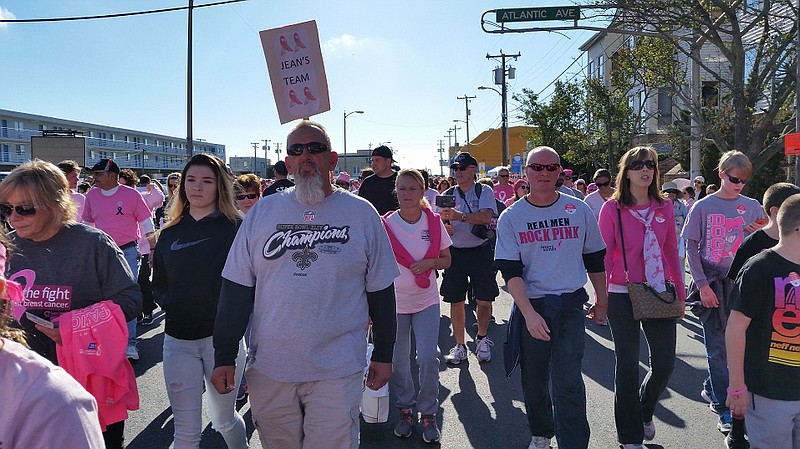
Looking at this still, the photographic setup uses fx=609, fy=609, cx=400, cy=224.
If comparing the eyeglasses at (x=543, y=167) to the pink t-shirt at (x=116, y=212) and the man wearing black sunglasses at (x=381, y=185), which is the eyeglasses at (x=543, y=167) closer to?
the man wearing black sunglasses at (x=381, y=185)

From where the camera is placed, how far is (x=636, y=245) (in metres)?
4.17

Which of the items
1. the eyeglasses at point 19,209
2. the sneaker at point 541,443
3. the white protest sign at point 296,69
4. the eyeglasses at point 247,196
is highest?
the white protest sign at point 296,69

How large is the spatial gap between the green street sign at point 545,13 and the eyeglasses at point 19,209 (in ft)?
38.3

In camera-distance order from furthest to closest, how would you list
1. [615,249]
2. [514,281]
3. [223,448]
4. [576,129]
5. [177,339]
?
[576,129] → [223,448] → [615,249] → [514,281] → [177,339]

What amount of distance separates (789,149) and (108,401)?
1049cm

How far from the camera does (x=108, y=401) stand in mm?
3023

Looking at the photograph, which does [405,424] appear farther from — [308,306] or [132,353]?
[132,353]

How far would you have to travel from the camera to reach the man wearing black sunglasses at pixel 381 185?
21.1ft

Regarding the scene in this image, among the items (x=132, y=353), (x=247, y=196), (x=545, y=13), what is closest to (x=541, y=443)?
(x=247, y=196)

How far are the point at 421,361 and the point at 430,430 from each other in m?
0.51

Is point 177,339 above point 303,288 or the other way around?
the other way around

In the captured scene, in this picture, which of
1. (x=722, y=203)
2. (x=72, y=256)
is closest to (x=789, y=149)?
(x=722, y=203)

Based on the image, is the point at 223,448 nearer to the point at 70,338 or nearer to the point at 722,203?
the point at 70,338

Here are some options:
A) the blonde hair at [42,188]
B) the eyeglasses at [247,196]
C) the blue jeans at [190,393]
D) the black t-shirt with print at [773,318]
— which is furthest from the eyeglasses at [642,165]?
the eyeglasses at [247,196]
